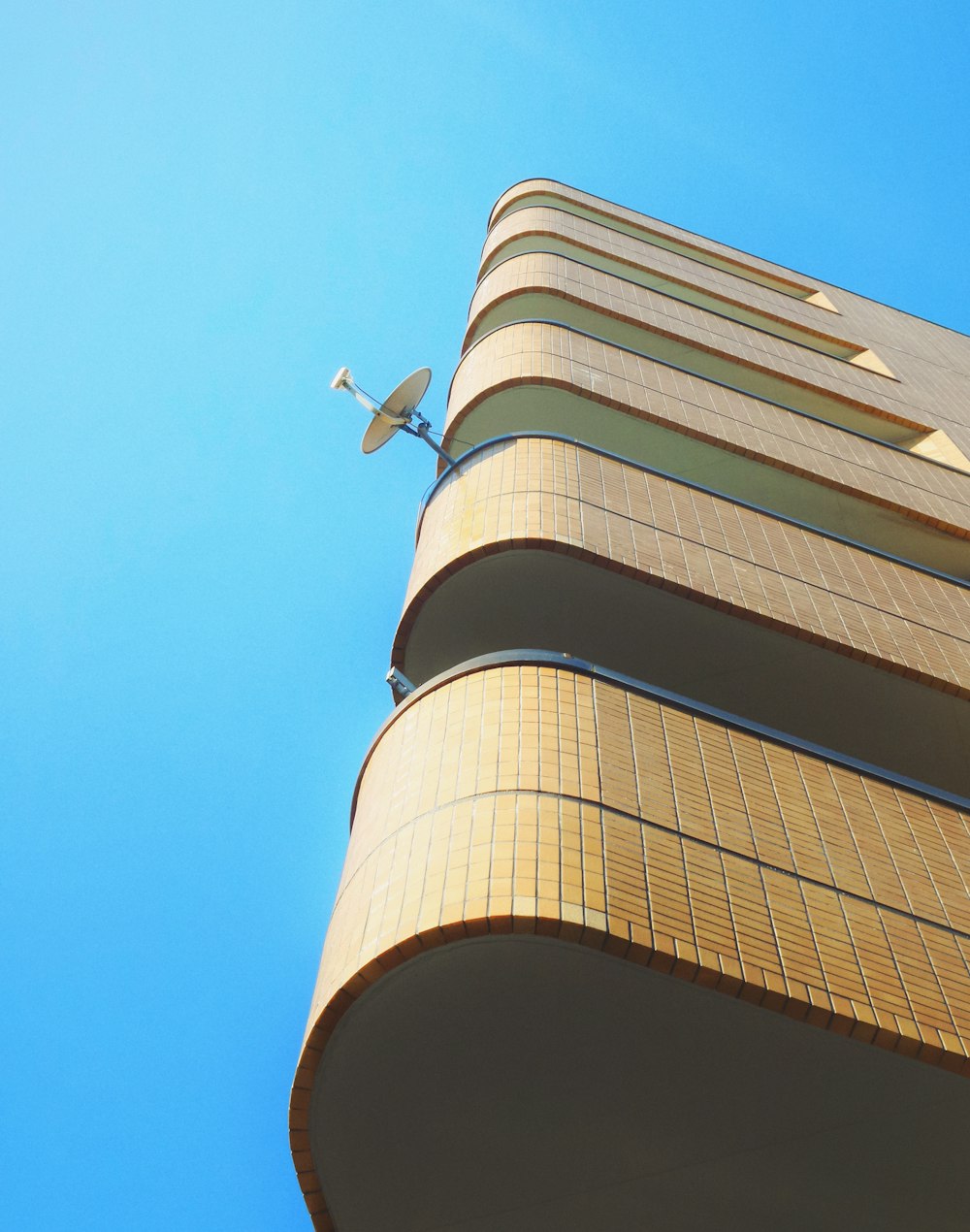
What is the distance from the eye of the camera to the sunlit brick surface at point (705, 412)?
372 inches

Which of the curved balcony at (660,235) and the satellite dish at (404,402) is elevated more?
the curved balcony at (660,235)

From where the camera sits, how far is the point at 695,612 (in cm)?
684

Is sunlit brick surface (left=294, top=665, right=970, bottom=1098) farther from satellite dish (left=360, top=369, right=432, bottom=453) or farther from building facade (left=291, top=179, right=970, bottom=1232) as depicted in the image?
satellite dish (left=360, top=369, right=432, bottom=453)

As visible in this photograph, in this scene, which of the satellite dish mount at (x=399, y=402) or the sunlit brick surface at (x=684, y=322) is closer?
the satellite dish mount at (x=399, y=402)

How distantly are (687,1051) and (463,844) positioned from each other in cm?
121

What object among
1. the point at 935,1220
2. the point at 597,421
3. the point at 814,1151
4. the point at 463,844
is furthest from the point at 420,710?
the point at 597,421

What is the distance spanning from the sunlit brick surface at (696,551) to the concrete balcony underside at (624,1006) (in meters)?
1.71

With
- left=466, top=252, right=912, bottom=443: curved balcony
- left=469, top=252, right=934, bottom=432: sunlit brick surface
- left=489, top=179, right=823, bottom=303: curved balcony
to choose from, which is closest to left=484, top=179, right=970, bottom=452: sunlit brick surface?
left=489, top=179, right=823, bottom=303: curved balcony

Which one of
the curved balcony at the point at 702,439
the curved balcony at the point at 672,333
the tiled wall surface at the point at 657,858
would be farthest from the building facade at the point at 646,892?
the curved balcony at the point at 672,333

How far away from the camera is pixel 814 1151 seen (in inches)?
185

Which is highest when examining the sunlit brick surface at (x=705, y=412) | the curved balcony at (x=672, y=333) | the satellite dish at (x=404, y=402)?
the curved balcony at (x=672, y=333)

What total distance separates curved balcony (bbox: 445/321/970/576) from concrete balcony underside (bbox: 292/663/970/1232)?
4719mm

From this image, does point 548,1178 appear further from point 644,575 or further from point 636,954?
point 644,575

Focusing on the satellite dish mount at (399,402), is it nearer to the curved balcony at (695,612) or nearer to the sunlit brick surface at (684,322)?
the curved balcony at (695,612)
